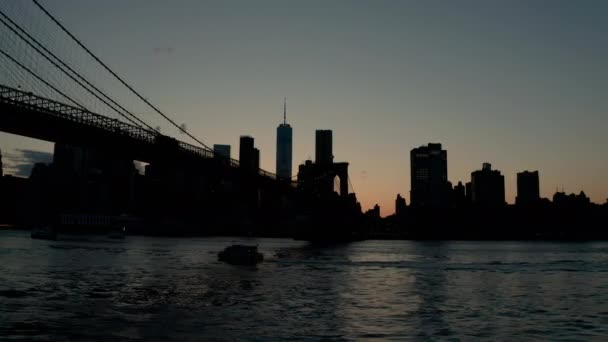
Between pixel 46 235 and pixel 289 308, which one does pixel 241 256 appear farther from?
pixel 46 235

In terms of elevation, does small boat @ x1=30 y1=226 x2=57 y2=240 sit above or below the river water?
above

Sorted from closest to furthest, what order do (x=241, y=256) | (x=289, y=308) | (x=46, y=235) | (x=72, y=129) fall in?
(x=289, y=308)
(x=72, y=129)
(x=241, y=256)
(x=46, y=235)

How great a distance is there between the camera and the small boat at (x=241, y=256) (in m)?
65.2

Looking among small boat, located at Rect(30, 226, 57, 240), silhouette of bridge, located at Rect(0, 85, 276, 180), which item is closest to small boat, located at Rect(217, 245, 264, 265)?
silhouette of bridge, located at Rect(0, 85, 276, 180)

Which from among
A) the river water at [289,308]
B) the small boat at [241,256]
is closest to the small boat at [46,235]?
the small boat at [241,256]

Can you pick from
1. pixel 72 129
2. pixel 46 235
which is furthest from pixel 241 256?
pixel 46 235

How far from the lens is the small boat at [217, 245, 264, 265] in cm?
6519

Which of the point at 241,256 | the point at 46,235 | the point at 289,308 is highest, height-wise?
the point at 46,235

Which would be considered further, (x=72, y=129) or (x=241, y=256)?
(x=241, y=256)

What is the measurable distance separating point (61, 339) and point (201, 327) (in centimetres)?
499

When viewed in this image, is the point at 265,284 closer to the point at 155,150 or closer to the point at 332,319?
the point at 332,319

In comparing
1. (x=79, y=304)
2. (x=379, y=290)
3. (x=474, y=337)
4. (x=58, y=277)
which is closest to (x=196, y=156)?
(x=58, y=277)

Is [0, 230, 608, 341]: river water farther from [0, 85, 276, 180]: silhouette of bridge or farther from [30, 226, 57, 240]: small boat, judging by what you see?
[30, 226, 57, 240]: small boat

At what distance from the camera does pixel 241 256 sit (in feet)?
215
